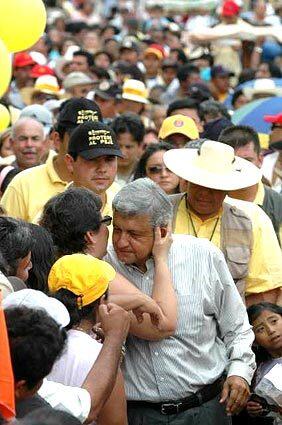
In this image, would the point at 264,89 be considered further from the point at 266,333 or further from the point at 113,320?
the point at 113,320

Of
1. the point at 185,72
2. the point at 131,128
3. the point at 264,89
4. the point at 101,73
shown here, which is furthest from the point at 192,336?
the point at 185,72

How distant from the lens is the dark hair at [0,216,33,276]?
18.1ft

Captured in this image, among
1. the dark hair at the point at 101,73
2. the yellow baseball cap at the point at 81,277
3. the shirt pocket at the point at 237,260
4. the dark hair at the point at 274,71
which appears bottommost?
the dark hair at the point at 274,71

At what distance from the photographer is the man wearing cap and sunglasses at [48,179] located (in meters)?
7.83

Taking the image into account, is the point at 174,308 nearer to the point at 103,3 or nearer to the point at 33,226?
the point at 33,226

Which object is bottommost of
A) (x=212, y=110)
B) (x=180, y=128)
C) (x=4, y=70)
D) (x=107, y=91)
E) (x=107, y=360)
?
(x=107, y=91)

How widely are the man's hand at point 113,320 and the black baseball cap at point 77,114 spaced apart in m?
2.95

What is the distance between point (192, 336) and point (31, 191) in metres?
2.28

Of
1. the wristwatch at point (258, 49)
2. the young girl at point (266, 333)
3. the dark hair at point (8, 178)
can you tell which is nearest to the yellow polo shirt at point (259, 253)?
the young girl at point (266, 333)

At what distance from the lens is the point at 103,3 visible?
31.0 metres

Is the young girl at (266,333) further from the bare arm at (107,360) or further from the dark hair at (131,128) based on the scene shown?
the dark hair at (131,128)

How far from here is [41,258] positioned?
18.9 feet

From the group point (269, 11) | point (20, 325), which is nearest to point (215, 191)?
point (20, 325)

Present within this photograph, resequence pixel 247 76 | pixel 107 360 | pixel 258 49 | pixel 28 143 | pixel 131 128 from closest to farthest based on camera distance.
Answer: pixel 107 360, pixel 28 143, pixel 131 128, pixel 247 76, pixel 258 49
